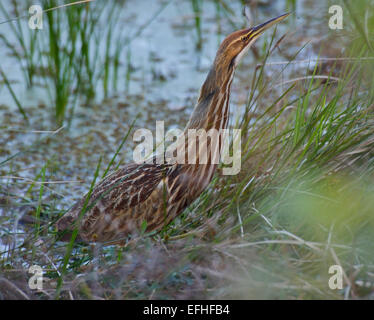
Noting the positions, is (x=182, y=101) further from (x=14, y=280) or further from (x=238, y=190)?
(x=14, y=280)

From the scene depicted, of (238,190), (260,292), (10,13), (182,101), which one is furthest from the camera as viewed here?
(10,13)

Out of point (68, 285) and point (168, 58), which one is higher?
point (168, 58)

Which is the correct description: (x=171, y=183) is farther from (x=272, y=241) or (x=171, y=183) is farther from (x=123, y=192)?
(x=272, y=241)

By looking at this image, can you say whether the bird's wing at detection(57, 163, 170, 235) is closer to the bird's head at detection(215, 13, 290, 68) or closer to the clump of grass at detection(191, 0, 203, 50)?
the bird's head at detection(215, 13, 290, 68)

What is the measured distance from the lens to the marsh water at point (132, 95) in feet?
9.34

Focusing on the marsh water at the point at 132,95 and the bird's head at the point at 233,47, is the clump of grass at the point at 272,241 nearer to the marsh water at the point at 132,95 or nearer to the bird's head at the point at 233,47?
→ the bird's head at the point at 233,47

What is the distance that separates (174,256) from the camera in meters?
1.72

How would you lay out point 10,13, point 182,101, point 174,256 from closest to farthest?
point 174,256, point 182,101, point 10,13

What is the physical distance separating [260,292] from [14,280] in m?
0.70

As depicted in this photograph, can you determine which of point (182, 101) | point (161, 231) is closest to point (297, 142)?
point (161, 231)

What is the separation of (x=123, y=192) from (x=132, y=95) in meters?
1.53

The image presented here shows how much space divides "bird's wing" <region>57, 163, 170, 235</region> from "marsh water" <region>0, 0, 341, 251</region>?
1.08ft

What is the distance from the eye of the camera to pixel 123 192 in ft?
7.23

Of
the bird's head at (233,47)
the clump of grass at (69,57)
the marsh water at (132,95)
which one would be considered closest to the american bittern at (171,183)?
the bird's head at (233,47)
